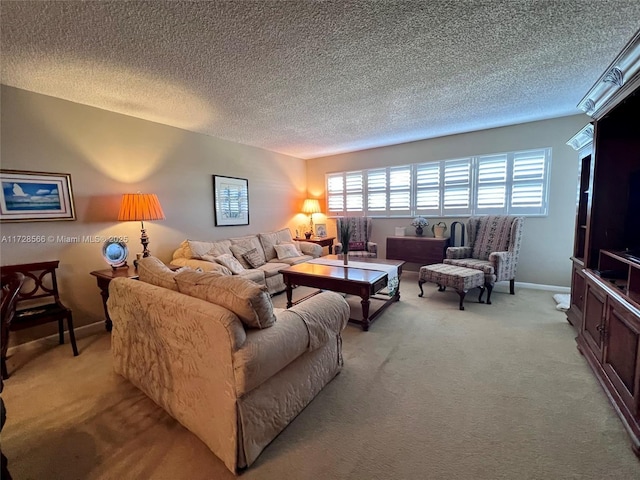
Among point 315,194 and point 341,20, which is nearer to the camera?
point 341,20

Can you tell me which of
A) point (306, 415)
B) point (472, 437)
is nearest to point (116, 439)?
point (306, 415)

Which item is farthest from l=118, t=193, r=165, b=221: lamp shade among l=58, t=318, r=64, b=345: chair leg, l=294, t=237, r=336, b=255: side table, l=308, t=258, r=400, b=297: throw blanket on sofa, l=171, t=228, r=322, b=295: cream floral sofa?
l=294, t=237, r=336, b=255: side table

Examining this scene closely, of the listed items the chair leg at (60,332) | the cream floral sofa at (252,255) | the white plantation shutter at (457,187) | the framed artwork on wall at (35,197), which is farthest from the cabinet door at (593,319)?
the framed artwork on wall at (35,197)

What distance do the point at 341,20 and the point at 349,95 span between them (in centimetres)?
112

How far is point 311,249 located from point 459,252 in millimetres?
2385

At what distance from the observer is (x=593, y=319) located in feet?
7.02

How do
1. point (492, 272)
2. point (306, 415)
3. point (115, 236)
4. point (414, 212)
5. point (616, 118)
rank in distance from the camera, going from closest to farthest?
1. point (306, 415)
2. point (616, 118)
3. point (115, 236)
4. point (492, 272)
5. point (414, 212)

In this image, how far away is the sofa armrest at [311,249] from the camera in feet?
15.7

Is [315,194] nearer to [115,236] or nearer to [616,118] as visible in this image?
[115,236]

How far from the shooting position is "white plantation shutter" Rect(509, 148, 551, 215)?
12.9 feet

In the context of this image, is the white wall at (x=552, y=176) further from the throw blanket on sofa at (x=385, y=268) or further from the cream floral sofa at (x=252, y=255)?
the cream floral sofa at (x=252, y=255)

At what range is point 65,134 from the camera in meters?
2.76

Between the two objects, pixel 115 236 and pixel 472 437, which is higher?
pixel 115 236

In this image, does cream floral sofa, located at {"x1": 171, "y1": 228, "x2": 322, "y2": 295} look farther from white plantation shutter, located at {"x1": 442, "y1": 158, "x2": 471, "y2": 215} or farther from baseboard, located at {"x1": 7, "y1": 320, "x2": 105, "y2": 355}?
white plantation shutter, located at {"x1": 442, "y1": 158, "x2": 471, "y2": 215}
